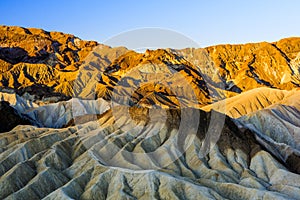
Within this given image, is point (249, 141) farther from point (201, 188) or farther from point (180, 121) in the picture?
point (201, 188)

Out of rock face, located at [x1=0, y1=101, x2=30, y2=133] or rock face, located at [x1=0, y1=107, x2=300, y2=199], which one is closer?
rock face, located at [x1=0, y1=107, x2=300, y2=199]

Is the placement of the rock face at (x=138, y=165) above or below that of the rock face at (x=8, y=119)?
above

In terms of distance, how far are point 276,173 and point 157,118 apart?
1173 inches

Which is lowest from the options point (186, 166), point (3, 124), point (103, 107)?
point (103, 107)

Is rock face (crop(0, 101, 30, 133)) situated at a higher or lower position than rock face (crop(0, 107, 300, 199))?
lower

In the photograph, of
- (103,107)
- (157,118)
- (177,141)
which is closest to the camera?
(177,141)

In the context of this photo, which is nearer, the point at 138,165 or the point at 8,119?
the point at 138,165

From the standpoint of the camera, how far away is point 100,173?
69.0 metres

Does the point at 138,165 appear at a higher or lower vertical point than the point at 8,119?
higher

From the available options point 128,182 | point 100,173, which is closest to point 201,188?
point 128,182

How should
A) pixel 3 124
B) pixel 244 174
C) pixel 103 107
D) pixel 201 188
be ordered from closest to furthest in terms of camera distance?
pixel 201 188, pixel 244 174, pixel 3 124, pixel 103 107

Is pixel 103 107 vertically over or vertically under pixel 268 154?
under

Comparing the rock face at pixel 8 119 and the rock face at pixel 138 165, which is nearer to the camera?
the rock face at pixel 138 165

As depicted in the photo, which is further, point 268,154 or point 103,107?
point 103,107
